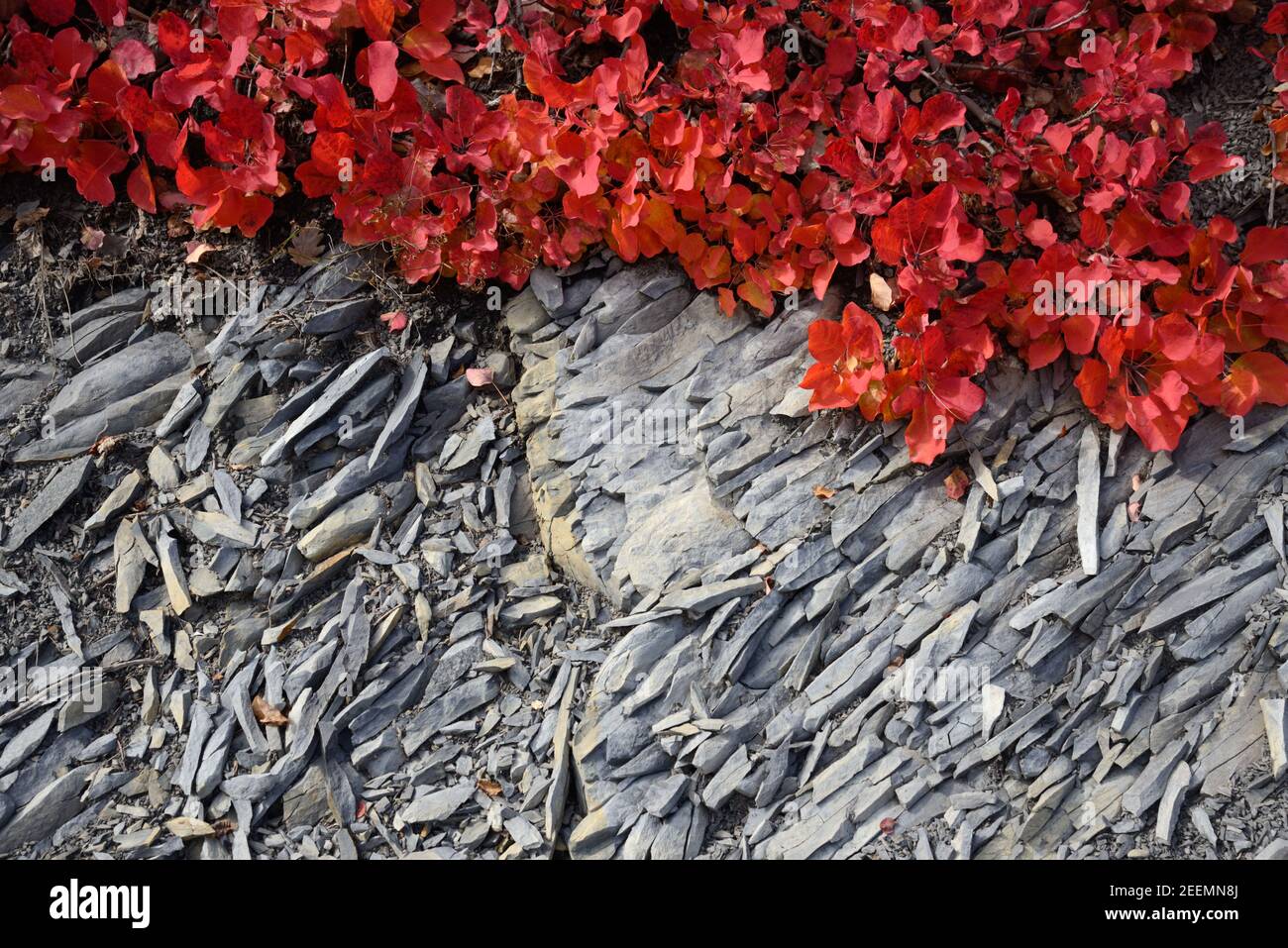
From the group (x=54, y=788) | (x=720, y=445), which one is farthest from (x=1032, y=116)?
(x=54, y=788)

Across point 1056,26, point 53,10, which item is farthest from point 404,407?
point 1056,26

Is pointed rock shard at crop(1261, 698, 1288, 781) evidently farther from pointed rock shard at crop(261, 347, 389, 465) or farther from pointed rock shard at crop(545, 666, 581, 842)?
pointed rock shard at crop(261, 347, 389, 465)

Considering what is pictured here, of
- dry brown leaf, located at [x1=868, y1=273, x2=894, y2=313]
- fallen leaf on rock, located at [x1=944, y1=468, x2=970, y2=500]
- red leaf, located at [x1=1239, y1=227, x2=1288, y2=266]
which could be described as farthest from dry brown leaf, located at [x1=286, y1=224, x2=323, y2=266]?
red leaf, located at [x1=1239, y1=227, x2=1288, y2=266]

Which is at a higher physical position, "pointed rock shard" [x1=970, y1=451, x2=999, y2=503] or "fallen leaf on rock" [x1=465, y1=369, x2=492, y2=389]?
"fallen leaf on rock" [x1=465, y1=369, x2=492, y2=389]

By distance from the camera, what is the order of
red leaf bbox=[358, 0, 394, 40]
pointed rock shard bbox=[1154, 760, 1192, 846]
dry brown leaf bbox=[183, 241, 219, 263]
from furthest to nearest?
1. dry brown leaf bbox=[183, 241, 219, 263]
2. red leaf bbox=[358, 0, 394, 40]
3. pointed rock shard bbox=[1154, 760, 1192, 846]

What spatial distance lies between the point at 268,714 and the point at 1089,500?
86.6 inches

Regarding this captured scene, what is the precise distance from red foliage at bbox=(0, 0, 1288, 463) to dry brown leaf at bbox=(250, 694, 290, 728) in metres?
1.24

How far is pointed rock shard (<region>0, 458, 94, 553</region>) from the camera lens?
2.48 metres

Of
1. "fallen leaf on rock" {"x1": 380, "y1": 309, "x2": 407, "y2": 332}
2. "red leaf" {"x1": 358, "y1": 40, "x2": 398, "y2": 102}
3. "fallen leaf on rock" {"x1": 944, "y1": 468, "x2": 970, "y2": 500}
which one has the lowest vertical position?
"fallen leaf on rock" {"x1": 944, "y1": 468, "x2": 970, "y2": 500}

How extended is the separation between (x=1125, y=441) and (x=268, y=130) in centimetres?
253

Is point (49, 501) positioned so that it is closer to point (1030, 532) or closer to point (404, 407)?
point (404, 407)

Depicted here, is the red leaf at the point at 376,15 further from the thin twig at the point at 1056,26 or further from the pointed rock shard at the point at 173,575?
the thin twig at the point at 1056,26

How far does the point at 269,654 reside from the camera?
7.90 ft

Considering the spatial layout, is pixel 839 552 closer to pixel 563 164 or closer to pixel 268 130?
pixel 563 164
